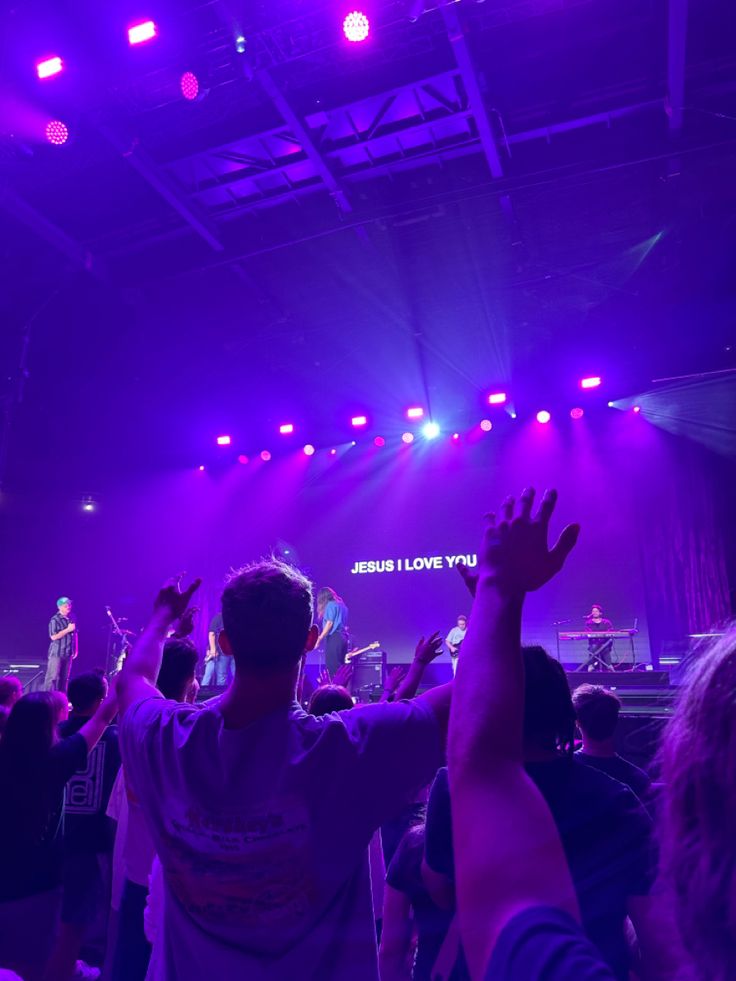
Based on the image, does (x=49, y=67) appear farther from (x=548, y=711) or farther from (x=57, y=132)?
(x=548, y=711)

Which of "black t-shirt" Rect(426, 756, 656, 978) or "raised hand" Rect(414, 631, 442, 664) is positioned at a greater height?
"raised hand" Rect(414, 631, 442, 664)

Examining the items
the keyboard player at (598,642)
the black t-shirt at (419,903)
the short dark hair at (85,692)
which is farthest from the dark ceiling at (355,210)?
the black t-shirt at (419,903)

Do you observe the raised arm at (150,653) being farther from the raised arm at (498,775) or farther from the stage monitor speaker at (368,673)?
the stage monitor speaker at (368,673)

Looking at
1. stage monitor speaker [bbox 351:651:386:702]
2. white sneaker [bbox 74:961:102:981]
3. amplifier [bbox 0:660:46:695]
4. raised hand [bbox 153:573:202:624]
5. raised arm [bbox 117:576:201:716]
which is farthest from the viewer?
amplifier [bbox 0:660:46:695]

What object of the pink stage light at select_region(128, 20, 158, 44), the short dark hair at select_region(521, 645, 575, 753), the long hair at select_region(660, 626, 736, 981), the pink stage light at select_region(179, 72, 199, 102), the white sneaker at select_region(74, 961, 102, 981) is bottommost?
the white sneaker at select_region(74, 961, 102, 981)

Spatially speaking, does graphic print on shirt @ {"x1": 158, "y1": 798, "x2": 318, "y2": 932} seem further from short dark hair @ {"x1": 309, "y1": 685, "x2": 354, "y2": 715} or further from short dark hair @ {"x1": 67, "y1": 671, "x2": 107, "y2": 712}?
short dark hair @ {"x1": 67, "y1": 671, "x2": 107, "y2": 712}

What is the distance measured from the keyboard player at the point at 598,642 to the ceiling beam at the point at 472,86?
734cm

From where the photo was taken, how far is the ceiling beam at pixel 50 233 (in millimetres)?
7539

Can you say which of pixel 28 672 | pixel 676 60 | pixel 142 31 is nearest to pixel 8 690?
pixel 142 31

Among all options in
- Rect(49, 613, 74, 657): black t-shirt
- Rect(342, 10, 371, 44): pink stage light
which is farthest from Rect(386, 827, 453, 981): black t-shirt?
Rect(49, 613, 74, 657): black t-shirt

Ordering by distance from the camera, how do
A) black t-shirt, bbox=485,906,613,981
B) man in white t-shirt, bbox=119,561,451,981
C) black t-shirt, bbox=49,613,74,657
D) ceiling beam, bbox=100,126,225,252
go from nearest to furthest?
black t-shirt, bbox=485,906,613,981 → man in white t-shirt, bbox=119,561,451,981 → ceiling beam, bbox=100,126,225,252 → black t-shirt, bbox=49,613,74,657

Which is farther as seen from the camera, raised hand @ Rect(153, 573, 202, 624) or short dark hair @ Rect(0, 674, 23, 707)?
short dark hair @ Rect(0, 674, 23, 707)

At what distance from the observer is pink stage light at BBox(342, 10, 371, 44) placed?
579 cm

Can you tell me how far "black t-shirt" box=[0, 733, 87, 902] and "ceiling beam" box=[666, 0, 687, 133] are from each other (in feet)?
23.5
